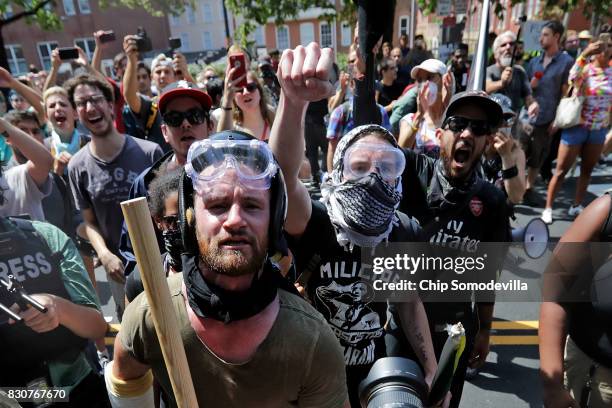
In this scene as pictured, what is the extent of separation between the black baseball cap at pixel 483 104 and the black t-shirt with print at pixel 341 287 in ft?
3.14

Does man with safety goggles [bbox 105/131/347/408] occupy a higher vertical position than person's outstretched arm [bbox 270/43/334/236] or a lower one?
lower

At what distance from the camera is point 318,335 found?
131 cm

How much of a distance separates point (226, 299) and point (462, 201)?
166 centimetres

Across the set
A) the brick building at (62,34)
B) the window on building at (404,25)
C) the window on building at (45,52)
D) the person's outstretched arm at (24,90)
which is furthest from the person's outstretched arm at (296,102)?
the window on building at (404,25)

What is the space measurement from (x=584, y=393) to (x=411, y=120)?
2.74 metres

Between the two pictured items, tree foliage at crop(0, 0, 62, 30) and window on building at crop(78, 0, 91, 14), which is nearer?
tree foliage at crop(0, 0, 62, 30)

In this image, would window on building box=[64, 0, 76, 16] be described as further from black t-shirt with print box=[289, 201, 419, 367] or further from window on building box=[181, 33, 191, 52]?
black t-shirt with print box=[289, 201, 419, 367]

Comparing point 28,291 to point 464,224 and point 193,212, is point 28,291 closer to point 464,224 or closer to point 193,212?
point 193,212

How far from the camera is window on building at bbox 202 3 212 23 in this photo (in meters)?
48.8

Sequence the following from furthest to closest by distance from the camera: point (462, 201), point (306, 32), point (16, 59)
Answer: point (306, 32) < point (16, 59) < point (462, 201)

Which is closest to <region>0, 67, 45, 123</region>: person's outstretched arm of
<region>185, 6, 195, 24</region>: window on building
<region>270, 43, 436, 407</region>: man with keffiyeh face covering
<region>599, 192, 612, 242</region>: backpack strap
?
<region>270, 43, 436, 407</region>: man with keffiyeh face covering

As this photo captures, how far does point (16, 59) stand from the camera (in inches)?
1358

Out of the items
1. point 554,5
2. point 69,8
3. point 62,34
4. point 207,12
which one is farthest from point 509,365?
point 207,12

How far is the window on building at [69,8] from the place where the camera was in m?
34.8
